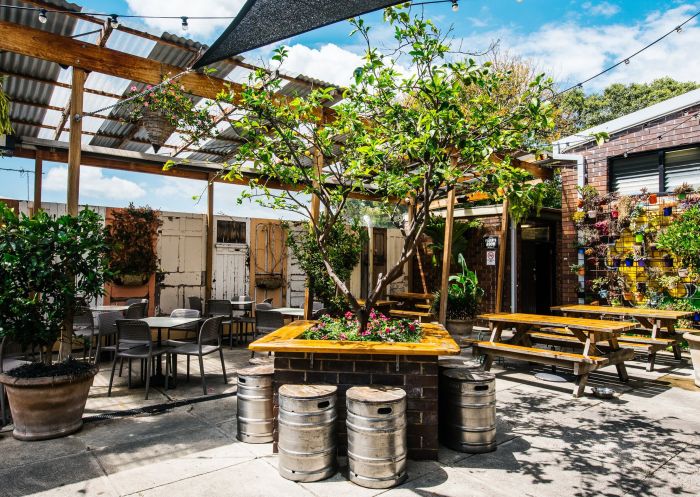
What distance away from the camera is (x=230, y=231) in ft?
29.5

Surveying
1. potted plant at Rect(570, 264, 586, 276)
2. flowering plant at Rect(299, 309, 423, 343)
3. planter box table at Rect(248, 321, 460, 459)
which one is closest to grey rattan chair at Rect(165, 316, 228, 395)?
flowering plant at Rect(299, 309, 423, 343)

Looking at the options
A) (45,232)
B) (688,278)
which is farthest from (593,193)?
(45,232)

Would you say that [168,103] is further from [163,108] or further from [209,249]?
[209,249]

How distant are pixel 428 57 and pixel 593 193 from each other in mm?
6257

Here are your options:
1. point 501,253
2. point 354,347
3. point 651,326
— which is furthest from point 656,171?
point 354,347

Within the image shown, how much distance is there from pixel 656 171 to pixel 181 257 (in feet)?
28.0

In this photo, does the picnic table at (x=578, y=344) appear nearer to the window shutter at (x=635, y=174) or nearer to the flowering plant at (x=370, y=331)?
the flowering plant at (x=370, y=331)

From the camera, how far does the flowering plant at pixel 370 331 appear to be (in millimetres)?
3529

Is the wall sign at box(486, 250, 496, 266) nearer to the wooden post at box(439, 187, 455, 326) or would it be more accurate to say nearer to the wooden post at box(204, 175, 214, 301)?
the wooden post at box(439, 187, 455, 326)

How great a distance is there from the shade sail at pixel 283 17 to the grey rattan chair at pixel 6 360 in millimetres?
3575

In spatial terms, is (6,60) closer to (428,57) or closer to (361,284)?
(428,57)

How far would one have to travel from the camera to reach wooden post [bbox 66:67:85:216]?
494 cm

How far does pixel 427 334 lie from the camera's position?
3.86m

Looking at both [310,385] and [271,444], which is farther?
[271,444]
